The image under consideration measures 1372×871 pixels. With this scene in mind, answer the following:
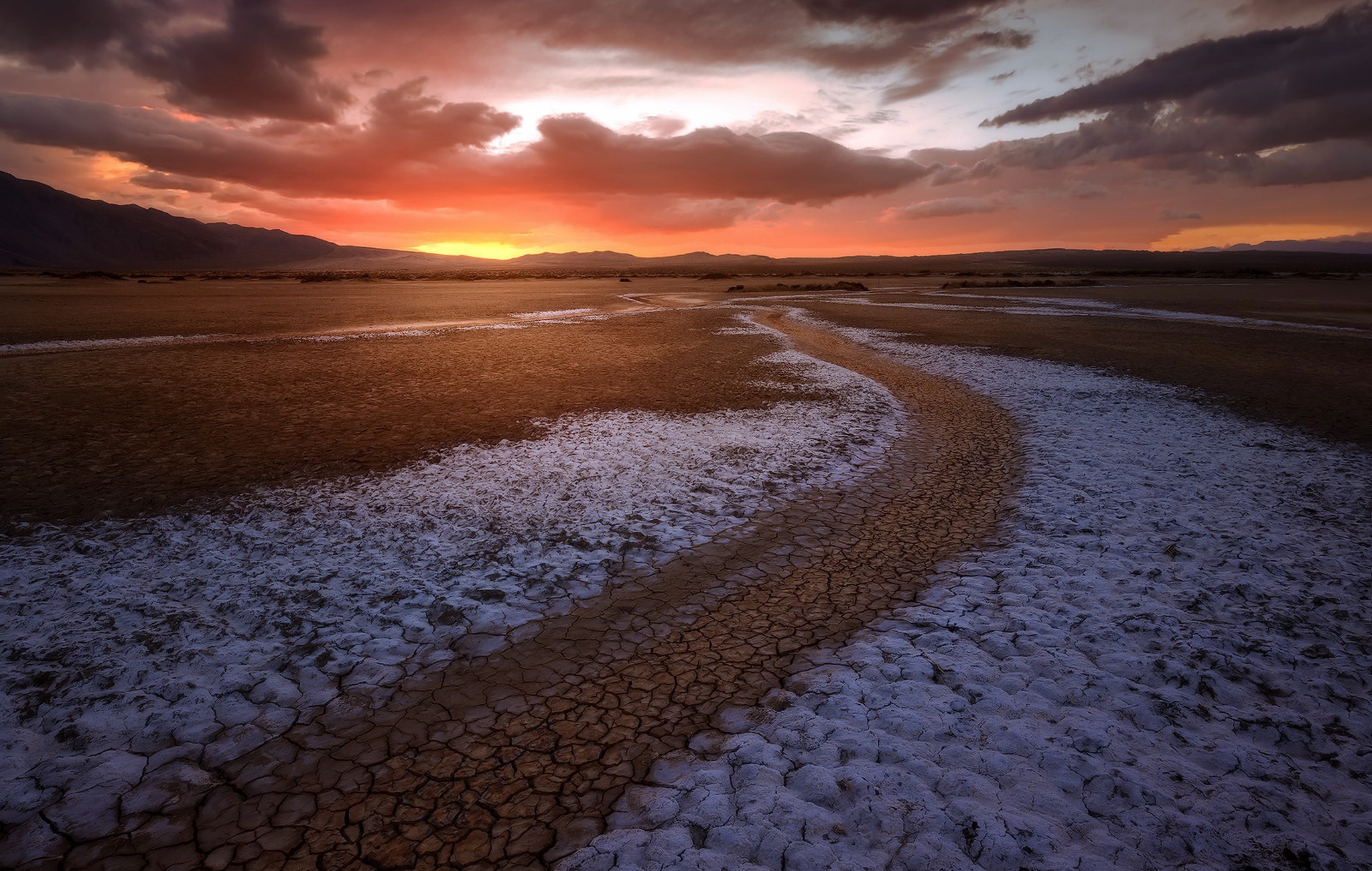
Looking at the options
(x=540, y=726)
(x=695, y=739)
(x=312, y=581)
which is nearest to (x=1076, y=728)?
(x=695, y=739)

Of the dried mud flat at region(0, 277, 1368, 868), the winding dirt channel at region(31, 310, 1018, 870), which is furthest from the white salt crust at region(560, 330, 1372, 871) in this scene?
the winding dirt channel at region(31, 310, 1018, 870)

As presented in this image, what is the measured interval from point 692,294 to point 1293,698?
55283 millimetres

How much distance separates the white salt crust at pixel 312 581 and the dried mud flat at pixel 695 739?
197mm

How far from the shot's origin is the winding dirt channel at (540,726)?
3.73 metres

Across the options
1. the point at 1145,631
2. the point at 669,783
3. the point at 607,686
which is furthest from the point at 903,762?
the point at 1145,631

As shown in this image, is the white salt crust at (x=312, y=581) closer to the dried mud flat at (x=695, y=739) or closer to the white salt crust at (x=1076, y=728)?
the dried mud flat at (x=695, y=739)

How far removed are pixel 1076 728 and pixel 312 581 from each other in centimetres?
749

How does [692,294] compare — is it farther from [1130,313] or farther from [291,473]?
[291,473]

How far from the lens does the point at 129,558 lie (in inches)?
273

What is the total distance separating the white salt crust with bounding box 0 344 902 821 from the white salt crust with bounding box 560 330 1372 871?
2879mm

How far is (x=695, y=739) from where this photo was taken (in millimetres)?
4535

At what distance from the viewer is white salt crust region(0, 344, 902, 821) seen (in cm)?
471

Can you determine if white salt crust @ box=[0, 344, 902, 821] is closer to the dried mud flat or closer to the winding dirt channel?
the dried mud flat

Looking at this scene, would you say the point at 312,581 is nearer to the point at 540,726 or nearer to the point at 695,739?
the point at 540,726
